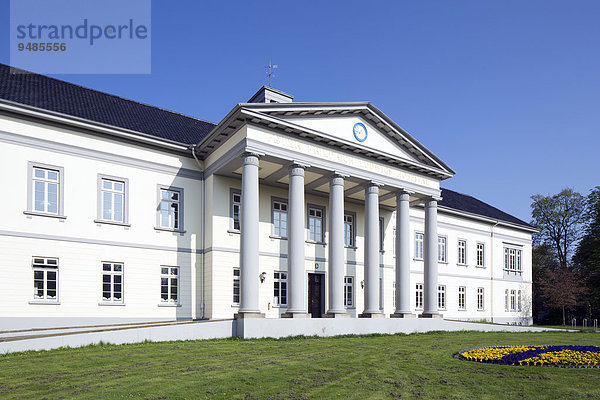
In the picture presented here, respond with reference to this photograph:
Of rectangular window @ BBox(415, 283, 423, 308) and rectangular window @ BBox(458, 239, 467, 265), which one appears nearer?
rectangular window @ BBox(415, 283, 423, 308)

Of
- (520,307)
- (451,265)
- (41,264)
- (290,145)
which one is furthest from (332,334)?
(520,307)

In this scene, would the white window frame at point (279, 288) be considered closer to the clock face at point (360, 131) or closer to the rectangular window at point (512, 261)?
the clock face at point (360, 131)

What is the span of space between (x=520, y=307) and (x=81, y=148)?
118 feet

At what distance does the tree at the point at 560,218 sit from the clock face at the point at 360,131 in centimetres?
4432

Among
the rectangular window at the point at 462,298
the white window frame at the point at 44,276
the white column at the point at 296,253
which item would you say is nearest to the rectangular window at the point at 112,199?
the white window frame at the point at 44,276

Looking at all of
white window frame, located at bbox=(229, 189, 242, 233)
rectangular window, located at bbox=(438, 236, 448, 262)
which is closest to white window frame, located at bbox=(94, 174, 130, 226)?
white window frame, located at bbox=(229, 189, 242, 233)

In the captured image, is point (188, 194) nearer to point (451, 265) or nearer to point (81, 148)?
point (81, 148)

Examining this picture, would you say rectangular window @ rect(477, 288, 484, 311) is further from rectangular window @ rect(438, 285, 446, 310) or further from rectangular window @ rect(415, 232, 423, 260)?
rectangular window @ rect(415, 232, 423, 260)

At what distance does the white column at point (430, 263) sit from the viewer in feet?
86.7

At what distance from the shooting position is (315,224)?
26.5 metres

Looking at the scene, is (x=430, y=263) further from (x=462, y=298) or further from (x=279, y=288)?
(x=462, y=298)

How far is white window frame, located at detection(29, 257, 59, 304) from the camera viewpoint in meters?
18.7

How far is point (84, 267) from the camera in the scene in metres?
19.8

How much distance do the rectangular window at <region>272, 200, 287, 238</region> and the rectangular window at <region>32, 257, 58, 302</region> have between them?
9953 millimetres
